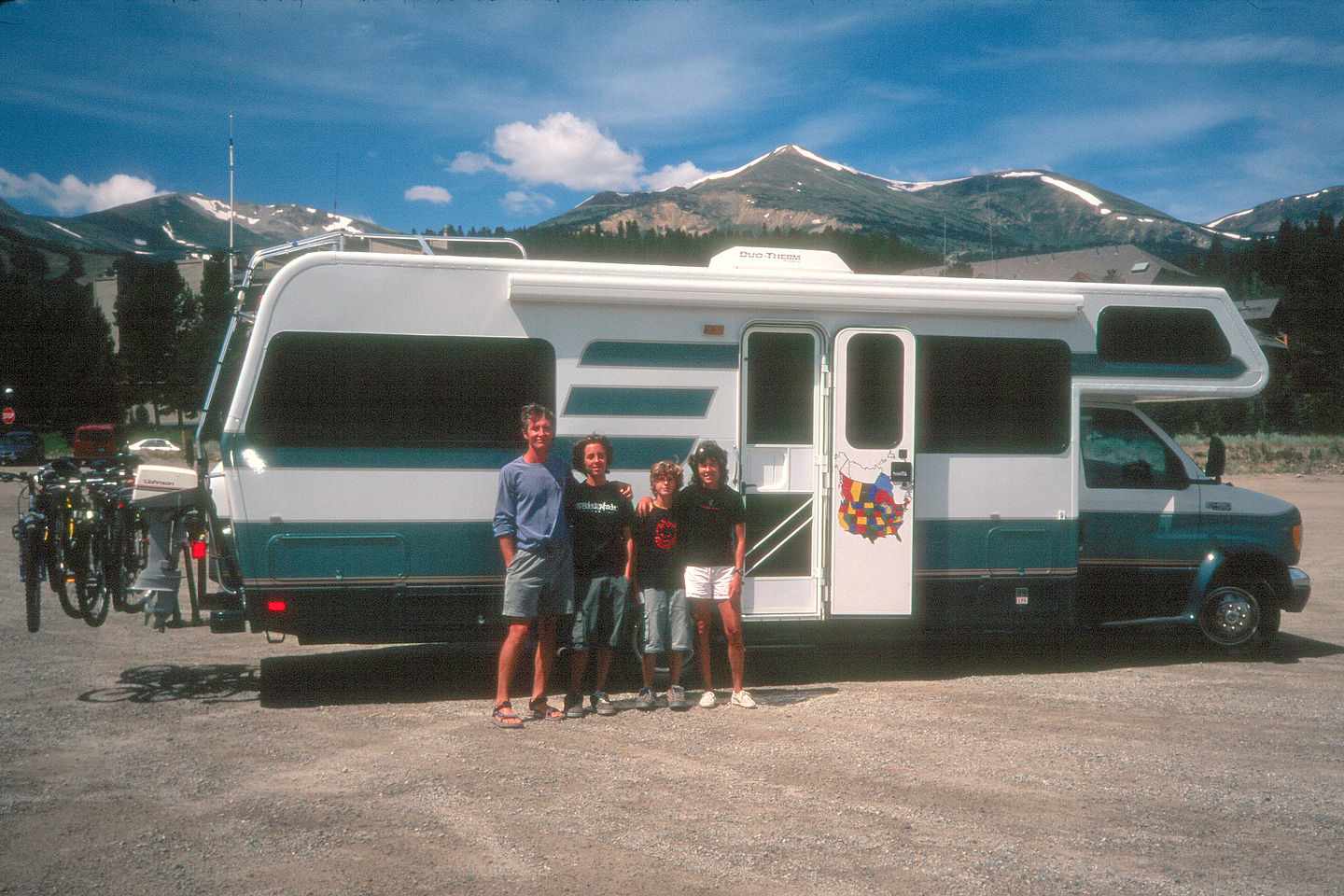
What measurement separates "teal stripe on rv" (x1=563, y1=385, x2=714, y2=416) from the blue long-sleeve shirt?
0.71 m

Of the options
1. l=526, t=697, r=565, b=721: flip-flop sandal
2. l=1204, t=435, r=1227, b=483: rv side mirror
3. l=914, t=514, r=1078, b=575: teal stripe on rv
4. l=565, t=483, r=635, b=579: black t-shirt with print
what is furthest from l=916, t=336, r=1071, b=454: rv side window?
l=526, t=697, r=565, b=721: flip-flop sandal

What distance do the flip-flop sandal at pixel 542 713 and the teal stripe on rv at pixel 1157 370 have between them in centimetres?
413

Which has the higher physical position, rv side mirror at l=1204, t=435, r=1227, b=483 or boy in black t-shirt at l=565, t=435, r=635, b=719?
rv side mirror at l=1204, t=435, r=1227, b=483

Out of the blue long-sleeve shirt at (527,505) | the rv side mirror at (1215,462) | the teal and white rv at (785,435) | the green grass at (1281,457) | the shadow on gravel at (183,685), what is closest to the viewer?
the blue long-sleeve shirt at (527,505)

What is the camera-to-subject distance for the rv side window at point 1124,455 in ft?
23.3

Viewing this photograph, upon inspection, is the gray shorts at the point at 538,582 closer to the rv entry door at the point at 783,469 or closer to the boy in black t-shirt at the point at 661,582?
the boy in black t-shirt at the point at 661,582

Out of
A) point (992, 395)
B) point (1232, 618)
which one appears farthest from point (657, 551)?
point (1232, 618)

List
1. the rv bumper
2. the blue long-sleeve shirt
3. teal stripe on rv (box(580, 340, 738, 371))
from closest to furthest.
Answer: the blue long-sleeve shirt → teal stripe on rv (box(580, 340, 738, 371)) → the rv bumper

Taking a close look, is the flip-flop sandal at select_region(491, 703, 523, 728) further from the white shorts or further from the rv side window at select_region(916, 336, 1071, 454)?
the rv side window at select_region(916, 336, 1071, 454)

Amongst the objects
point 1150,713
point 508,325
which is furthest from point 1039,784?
point 508,325

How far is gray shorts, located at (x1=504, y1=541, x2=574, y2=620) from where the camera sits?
557 centimetres

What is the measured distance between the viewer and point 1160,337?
6.92 m

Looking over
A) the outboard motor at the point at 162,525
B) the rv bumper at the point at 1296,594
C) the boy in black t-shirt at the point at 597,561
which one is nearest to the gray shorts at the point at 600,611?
the boy in black t-shirt at the point at 597,561

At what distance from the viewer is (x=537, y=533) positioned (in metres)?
5.55
